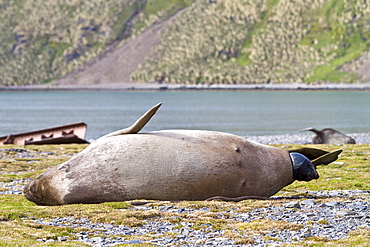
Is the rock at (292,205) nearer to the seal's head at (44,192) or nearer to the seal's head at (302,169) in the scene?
the seal's head at (302,169)

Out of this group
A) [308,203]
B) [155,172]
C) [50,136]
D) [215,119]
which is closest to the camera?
[308,203]

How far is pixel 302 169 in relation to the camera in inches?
512

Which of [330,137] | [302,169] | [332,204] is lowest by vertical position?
[330,137]

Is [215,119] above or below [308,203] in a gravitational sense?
below

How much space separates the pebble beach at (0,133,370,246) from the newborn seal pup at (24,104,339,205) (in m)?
0.63

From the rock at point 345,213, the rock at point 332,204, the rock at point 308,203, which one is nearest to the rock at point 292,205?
the rock at point 308,203

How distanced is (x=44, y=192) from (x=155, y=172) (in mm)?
2422

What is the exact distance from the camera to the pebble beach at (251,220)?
29.0 ft

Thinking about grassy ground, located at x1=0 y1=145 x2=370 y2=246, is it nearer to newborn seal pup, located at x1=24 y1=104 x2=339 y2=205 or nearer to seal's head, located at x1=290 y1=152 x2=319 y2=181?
newborn seal pup, located at x1=24 y1=104 x2=339 y2=205

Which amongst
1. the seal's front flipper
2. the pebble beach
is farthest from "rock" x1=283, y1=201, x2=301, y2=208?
the seal's front flipper

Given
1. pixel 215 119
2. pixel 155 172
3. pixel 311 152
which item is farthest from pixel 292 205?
pixel 215 119

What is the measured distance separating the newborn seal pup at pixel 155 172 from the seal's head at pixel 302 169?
498mm

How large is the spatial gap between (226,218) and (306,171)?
3.23m

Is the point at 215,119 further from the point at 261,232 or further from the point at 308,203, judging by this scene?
the point at 261,232
